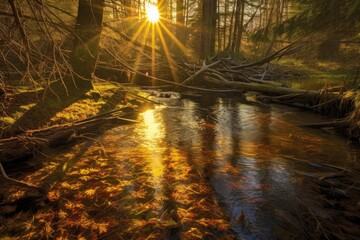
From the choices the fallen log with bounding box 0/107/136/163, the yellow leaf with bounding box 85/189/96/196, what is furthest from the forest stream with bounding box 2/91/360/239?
the fallen log with bounding box 0/107/136/163

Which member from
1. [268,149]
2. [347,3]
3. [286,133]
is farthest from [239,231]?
[347,3]

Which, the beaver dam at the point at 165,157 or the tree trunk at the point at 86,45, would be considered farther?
the tree trunk at the point at 86,45

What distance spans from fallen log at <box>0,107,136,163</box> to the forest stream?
0.73ft

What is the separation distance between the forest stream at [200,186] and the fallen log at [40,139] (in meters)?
0.22

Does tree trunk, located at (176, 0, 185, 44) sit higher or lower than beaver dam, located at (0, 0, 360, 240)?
higher

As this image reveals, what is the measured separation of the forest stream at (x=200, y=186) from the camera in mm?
2988

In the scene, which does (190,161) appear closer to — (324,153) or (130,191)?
(130,191)

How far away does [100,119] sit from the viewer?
6.27 m

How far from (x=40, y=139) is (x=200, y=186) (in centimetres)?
291

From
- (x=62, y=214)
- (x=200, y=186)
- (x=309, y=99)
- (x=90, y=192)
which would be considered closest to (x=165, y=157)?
(x=200, y=186)

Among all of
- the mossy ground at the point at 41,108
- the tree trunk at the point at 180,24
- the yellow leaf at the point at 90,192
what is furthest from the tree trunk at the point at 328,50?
the yellow leaf at the point at 90,192

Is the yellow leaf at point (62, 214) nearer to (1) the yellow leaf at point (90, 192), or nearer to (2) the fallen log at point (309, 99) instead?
(1) the yellow leaf at point (90, 192)

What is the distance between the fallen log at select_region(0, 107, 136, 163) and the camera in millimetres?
4152

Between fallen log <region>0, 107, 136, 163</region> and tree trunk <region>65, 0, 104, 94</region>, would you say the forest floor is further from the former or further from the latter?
tree trunk <region>65, 0, 104, 94</region>
